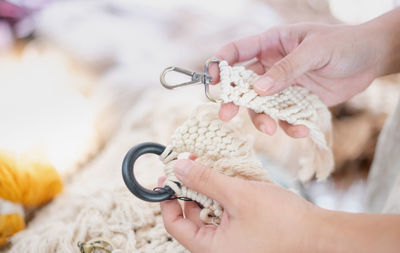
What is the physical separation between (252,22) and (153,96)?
2.13 ft

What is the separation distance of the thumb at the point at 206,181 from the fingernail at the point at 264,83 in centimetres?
19

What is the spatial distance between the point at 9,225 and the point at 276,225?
0.48m

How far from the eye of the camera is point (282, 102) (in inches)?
25.1

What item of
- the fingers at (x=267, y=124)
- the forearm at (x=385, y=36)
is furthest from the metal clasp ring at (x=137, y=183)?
the forearm at (x=385, y=36)

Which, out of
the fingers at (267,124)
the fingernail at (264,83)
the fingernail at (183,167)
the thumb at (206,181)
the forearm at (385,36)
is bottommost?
the thumb at (206,181)

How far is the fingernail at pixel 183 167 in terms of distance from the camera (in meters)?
0.46

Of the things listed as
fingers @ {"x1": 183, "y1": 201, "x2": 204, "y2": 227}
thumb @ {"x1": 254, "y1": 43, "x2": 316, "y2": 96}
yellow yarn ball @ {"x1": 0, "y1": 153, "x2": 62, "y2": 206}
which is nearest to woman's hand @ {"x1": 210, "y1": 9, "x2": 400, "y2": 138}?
thumb @ {"x1": 254, "y1": 43, "x2": 316, "y2": 96}

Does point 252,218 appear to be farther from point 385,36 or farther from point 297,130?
point 385,36

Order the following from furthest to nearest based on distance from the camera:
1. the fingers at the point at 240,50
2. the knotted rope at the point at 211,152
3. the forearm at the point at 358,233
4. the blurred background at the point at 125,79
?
the blurred background at the point at 125,79, the fingers at the point at 240,50, the knotted rope at the point at 211,152, the forearm at the point at 358,233

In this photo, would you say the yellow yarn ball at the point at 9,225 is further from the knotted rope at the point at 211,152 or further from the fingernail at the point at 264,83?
the fingernail at the point at 264,83

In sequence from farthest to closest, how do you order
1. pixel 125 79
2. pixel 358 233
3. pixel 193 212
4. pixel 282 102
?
pixel 125 79
pixel 282 102
pixel 193 212
pixel 358 233

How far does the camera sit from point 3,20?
1132 mm

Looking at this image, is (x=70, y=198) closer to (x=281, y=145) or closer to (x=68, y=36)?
(x=281, y=145)

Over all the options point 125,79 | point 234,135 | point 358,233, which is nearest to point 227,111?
point 234,135
